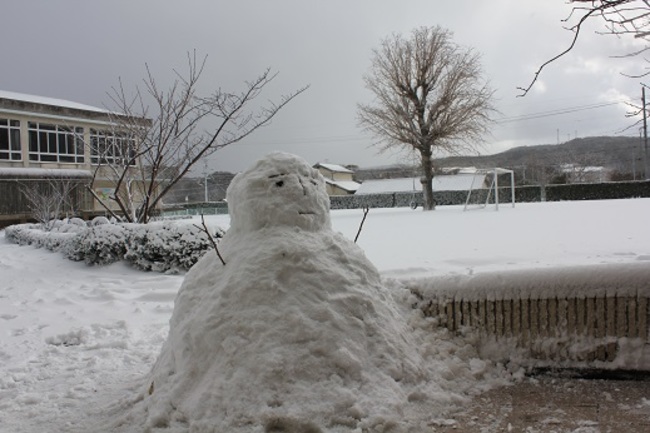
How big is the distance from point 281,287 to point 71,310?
4494 mm

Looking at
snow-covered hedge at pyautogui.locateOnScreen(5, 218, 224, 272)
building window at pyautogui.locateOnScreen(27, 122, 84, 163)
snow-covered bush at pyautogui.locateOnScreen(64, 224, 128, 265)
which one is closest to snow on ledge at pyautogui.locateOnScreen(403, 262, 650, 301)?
snow-covered hedge at pyautogui.locateOnScreen(5, 218, 224, 272)

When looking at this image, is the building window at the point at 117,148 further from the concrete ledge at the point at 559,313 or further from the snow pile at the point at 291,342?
the concrete ledge at the point at 559,313

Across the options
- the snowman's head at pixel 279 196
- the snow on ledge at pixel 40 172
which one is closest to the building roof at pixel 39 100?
the snow on ledge at pixel 40 172

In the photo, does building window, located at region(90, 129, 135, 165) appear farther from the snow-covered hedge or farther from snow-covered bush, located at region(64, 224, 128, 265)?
the snow-covered hedge

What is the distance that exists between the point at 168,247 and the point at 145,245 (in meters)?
0.49

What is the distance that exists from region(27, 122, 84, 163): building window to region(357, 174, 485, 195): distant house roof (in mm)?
21317

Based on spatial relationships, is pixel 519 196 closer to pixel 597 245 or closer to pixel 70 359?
pixel 597 245

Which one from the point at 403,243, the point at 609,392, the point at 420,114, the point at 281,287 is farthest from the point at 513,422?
the point at 420,114

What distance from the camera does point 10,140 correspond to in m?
24.9

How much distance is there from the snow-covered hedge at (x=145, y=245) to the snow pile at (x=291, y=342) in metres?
5.28

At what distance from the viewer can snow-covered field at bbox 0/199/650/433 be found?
9.39ft

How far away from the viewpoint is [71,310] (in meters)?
5.86

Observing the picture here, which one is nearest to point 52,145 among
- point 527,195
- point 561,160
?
point 527,195

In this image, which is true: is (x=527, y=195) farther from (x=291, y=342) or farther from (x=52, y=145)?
(x=291, y=342)
